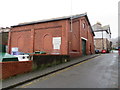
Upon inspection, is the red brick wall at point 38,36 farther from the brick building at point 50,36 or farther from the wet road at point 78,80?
the wet road at point 78,80

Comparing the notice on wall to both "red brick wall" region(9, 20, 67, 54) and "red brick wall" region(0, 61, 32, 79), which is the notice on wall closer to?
"red brick wall" region(9, 20, 67, 54)

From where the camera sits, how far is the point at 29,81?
19.0 feet

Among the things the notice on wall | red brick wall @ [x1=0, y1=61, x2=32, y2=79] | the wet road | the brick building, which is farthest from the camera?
the notice on wall

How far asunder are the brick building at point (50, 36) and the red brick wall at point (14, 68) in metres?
6.98

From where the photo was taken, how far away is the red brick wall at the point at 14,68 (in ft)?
18.8

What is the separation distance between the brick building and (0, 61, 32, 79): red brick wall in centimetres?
698

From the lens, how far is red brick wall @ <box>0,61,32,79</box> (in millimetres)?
5724

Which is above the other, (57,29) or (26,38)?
(57,29)

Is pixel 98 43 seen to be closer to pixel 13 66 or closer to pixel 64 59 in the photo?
pixel 64 59

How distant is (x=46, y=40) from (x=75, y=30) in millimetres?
5273

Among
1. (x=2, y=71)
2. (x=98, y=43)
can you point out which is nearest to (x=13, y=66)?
(x=2, y=71)

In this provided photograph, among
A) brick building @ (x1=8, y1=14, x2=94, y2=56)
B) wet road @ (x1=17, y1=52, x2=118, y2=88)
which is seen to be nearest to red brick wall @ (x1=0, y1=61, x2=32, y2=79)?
wet road @ (x1=17, y1=52, x2=118, y2=88)

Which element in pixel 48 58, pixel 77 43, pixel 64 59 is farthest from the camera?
pixel 77 43

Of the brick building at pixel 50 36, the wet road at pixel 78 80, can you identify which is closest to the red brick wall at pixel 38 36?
the brick building at pixel 50 36
